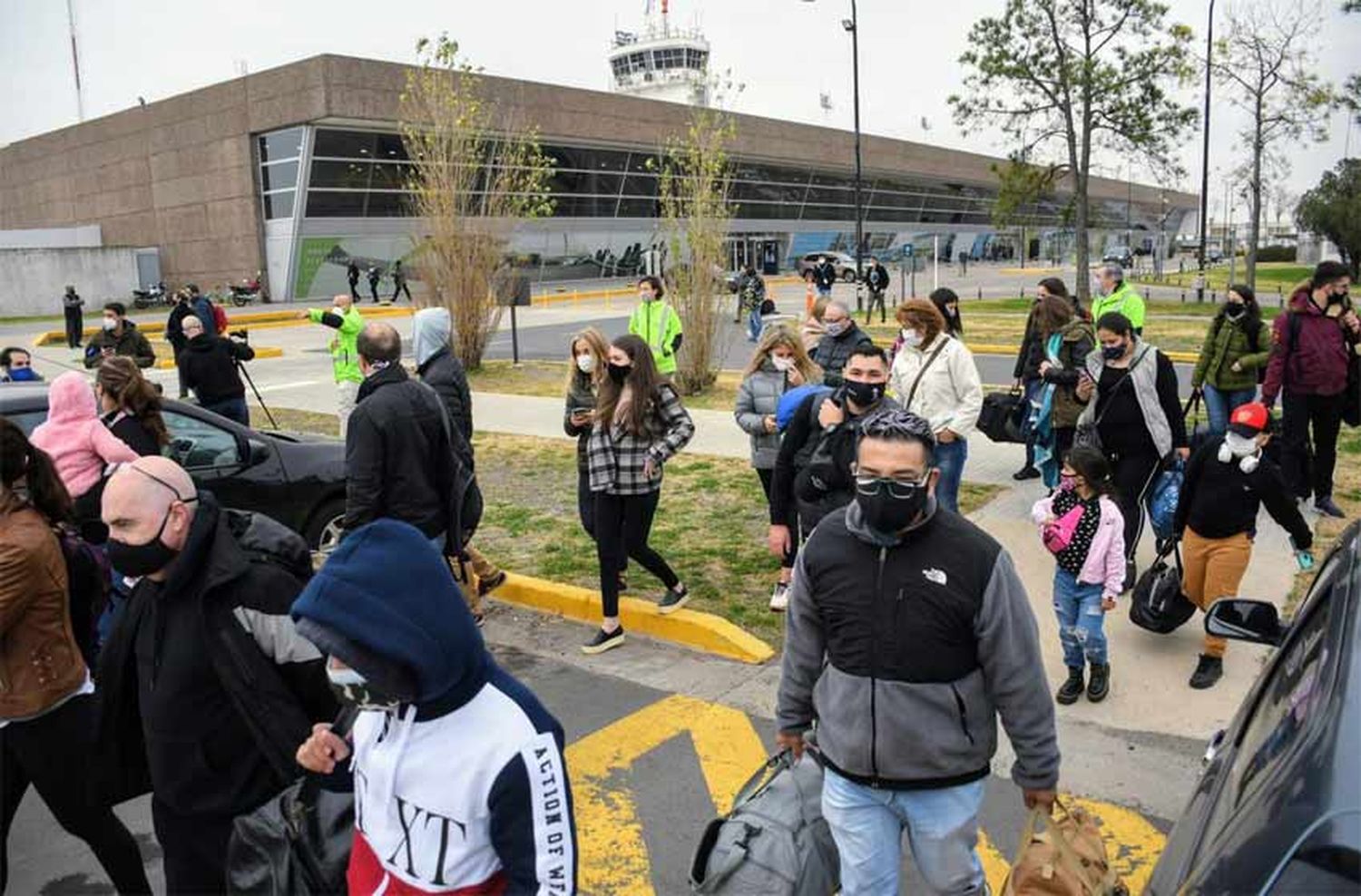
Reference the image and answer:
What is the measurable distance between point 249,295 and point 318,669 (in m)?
41.8

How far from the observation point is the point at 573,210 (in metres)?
50.5

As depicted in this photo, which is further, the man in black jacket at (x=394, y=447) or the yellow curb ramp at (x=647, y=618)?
the yellow curb ramp at (x=647, y=618)

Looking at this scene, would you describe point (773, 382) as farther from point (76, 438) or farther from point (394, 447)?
point (76, 438)

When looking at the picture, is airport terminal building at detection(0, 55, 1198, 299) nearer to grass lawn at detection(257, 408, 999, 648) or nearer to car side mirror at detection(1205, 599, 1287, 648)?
grass lawn at detection(257, 408, 999, 648)

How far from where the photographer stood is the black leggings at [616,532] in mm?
5859

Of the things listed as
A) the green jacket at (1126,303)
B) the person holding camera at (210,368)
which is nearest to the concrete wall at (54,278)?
the person holding camera at (210,368)

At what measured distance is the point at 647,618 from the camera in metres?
6.29

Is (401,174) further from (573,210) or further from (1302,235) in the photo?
(1302,235)

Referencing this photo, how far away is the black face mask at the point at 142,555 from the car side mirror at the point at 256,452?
457 cm

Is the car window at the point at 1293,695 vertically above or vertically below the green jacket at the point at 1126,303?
below

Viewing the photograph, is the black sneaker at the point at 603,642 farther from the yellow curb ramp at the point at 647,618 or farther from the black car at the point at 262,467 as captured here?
the black car at the point at 262,467

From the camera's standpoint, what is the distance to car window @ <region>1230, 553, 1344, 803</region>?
167 centimetres

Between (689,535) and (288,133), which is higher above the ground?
(288,133)

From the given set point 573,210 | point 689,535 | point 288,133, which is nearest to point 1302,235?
point 573,210
